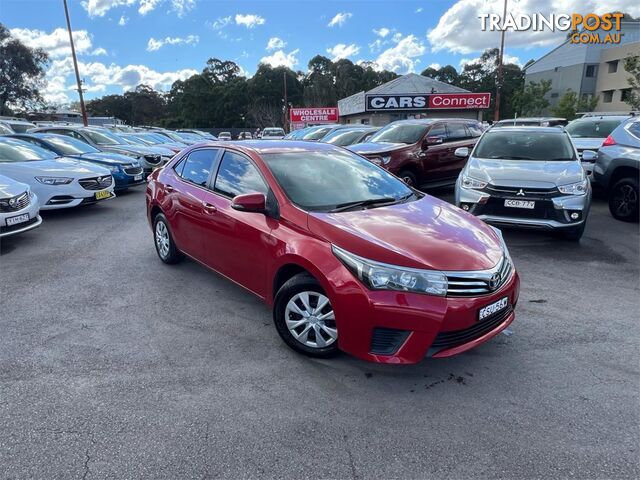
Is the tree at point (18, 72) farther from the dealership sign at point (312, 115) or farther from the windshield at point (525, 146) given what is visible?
the windshield at point (525, 146)

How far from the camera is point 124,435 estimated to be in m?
2.41

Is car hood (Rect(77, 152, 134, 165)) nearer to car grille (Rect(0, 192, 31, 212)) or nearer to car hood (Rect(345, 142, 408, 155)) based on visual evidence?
car grille (Rect(0, 192, 31, 212))

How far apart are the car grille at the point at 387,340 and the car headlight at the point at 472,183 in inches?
151

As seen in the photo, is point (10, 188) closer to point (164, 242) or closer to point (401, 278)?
point (164, 242)

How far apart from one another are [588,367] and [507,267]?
3.02ft

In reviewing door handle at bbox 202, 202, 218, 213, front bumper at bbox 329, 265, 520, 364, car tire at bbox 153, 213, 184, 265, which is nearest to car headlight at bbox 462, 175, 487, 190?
front bumper at bbox 329, 265, 520, 364

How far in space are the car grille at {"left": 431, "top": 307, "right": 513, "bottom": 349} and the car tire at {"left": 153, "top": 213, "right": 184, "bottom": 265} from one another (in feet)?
11.4

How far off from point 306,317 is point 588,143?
9261 mm

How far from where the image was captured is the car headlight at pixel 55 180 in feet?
24.8

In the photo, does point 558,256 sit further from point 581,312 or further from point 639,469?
point 639,469

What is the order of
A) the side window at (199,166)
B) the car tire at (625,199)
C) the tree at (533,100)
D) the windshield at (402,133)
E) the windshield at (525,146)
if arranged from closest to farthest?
the side window at (199,166) → the windshield at (525,146) → the car tire at (625,199) → the windshield at (402,133) → the tree at (533,100)

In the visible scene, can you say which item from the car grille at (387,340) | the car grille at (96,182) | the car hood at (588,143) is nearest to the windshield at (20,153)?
the car grille at (96,182)

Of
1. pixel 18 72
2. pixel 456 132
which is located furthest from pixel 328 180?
pixel 18 72

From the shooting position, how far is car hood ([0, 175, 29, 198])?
19.4 ft
